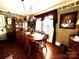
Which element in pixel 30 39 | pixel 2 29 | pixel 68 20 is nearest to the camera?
pixel 30 39

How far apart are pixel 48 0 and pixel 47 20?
2.02 m

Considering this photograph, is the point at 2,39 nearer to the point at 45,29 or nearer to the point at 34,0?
the point at 45,29

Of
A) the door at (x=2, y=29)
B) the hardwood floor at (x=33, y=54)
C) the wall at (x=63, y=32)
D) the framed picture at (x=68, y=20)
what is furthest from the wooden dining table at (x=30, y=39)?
the door at (x=2, y=29)

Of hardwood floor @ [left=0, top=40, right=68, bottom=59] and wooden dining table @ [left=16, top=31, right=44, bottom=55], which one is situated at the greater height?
wooden dining table @ [left=16, top=31, right=44, bottom=55]

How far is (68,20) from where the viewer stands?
3.89 meters

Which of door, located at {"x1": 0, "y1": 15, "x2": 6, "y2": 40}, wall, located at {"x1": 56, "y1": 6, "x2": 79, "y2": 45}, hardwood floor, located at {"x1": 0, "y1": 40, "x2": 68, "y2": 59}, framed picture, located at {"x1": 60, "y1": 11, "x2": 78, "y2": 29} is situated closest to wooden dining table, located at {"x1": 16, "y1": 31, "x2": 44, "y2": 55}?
hardwood floor, located at {"x1": 0, "y1": 40, "x2": 68, "y2": 59}

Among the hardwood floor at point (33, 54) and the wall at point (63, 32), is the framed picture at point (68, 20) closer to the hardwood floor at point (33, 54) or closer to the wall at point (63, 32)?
the wall at point (63, 32)

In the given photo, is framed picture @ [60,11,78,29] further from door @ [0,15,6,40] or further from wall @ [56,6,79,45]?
door @ [0,15,6,40]

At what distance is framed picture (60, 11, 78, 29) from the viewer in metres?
3.58

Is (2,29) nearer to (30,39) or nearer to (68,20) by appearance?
(30,39)

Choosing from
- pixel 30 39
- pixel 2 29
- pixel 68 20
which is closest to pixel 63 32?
pixel 68 20

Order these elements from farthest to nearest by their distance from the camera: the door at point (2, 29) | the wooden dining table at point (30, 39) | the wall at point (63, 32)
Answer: the door at point (2, 29) < the wall at point (63, 32) < the wooden dining table at point (30, 39)

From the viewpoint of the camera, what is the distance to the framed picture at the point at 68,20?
358 cm

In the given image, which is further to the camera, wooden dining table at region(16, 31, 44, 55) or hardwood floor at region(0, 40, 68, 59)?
wooden dining table at region(16, 31, 44, 55)
